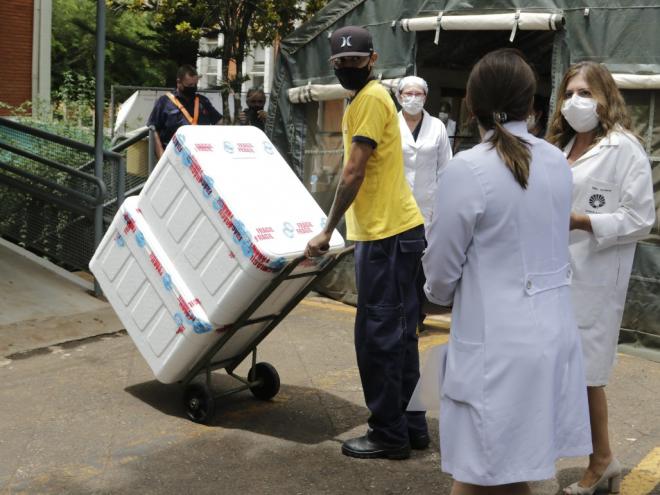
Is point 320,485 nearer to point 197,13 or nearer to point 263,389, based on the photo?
point 263,389

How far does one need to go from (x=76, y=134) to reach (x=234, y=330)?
6.38 metres

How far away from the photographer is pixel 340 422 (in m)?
5.35

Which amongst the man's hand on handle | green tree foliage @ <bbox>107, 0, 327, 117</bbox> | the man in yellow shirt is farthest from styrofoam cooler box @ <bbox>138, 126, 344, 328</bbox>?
green tree foliage @ <bbox>107, 0, 327, 117</bbox>

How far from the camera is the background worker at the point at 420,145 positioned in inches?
281

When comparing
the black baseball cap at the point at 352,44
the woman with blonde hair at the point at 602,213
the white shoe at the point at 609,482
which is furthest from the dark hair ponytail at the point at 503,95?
the white shoe at the point at 609,482

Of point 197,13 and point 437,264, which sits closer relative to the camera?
point 437,264

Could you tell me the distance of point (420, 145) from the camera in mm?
7137

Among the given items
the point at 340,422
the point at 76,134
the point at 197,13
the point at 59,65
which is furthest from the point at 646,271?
the point at 59,65

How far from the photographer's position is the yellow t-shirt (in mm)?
4535

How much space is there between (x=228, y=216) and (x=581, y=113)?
1.72 metres

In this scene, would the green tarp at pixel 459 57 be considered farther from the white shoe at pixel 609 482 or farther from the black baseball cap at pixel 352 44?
the black baseball cap at pixel 352 44

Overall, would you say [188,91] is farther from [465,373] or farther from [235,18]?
[235,18]

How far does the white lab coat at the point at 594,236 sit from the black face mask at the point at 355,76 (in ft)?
3.66

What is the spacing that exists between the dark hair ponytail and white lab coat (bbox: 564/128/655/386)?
1.15 m
